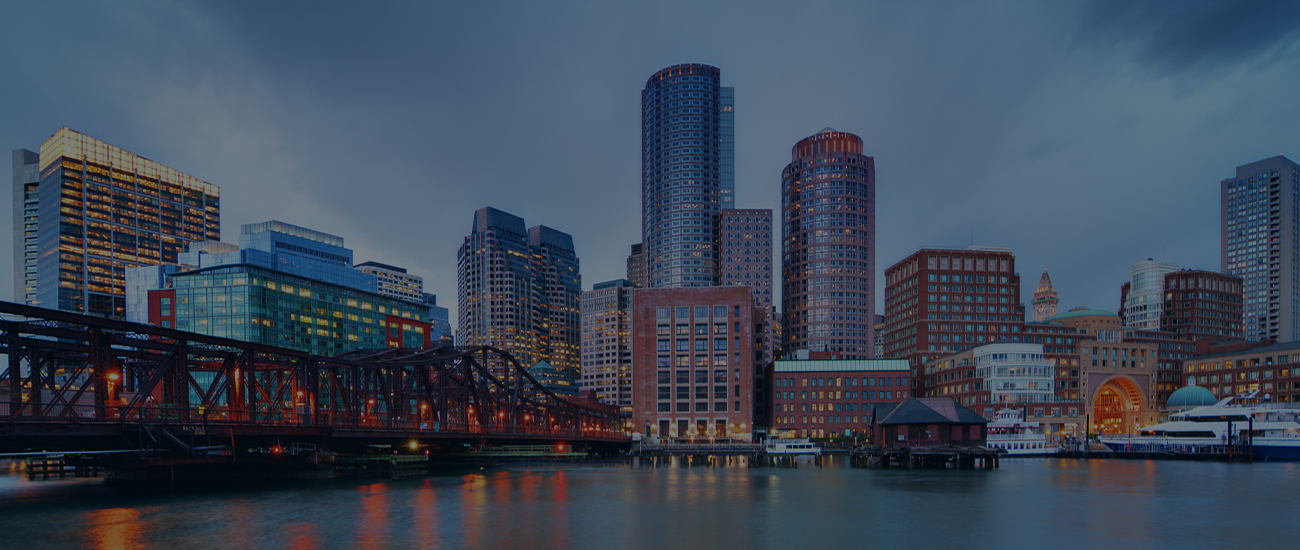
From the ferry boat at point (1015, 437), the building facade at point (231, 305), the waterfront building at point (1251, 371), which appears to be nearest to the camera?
the ferry boat at point (1015, 437)

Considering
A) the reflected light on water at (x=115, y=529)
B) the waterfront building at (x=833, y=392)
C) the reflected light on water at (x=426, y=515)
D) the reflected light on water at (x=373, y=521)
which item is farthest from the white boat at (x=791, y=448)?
the reflected light on water at (x=115, y=529)

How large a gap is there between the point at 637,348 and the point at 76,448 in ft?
355

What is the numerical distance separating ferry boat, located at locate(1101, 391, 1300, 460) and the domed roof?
11001 mm

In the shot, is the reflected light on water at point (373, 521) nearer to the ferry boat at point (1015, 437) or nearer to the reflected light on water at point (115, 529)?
the reflected light on water at point (115, 529)

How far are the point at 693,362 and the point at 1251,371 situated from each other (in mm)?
113929

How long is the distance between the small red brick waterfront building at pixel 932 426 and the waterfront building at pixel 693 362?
166 feet

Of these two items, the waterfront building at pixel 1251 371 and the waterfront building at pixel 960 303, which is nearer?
the waterfront building at pixel 1251 371

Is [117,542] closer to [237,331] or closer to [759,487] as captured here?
[759,487]

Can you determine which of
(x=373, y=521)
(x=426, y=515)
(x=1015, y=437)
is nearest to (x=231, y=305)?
(x=426, y=515)

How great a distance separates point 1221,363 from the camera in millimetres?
171875

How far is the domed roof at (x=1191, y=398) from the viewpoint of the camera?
144 meters

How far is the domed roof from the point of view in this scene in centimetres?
14438

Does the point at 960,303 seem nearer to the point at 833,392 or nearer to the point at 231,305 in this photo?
the point at 833,392

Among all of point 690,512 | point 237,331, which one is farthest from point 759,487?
point 237,331
